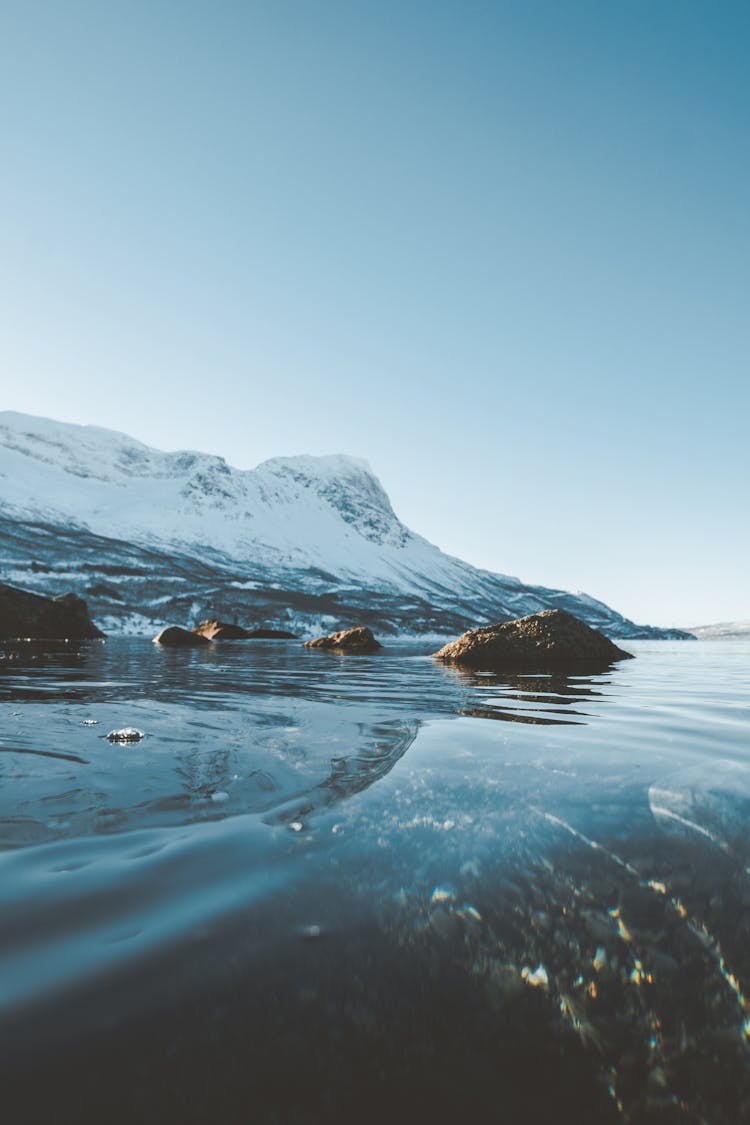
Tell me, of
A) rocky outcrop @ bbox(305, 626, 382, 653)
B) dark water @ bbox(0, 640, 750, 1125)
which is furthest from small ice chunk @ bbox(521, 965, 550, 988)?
rocky outcrop @ bbox(305, 626, 382, 653)

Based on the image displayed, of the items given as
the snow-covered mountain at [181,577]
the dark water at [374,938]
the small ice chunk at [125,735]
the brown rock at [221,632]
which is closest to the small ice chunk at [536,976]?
the dark water at [374,938]

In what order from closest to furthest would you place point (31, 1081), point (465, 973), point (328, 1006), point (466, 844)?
point (31, 1081) < point (328, 1006) < point (465, 973) < point (466, 844)

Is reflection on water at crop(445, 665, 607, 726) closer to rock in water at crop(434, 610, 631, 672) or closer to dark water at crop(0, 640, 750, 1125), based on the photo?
dark water at crop(0, 640, 750, 1125)

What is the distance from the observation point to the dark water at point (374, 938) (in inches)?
51.9

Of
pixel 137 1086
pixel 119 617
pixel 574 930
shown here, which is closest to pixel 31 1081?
pixel 137 1086

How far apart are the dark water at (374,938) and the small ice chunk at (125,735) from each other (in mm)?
582

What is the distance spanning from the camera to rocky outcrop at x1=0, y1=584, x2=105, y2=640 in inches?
1142

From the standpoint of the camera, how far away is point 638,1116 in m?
1.30

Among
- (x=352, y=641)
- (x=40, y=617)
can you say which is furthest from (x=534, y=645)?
(x=40, y=617)

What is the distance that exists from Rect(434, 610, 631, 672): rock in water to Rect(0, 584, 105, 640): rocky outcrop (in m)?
23.2

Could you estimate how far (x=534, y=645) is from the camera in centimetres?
1677

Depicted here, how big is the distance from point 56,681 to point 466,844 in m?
9.32

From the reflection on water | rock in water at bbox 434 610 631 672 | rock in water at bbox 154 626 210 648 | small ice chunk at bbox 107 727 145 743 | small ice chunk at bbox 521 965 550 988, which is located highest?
rock in water at bbox 434 610 631 672

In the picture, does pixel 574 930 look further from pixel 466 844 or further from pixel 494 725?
pixel 494 725
